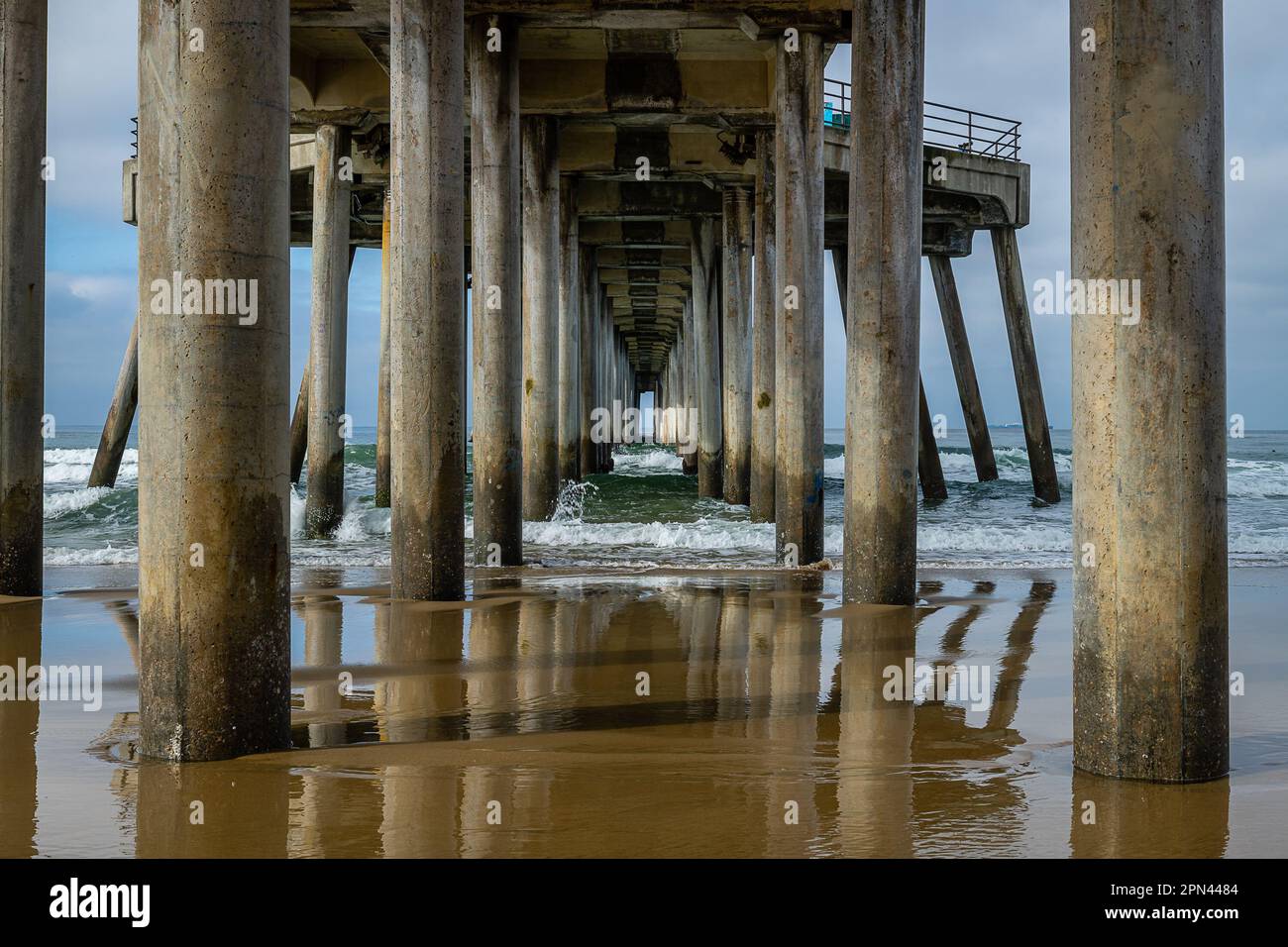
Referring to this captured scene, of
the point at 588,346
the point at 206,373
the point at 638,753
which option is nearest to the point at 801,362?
the point at 638,753

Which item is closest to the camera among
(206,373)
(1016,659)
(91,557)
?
(206,373)

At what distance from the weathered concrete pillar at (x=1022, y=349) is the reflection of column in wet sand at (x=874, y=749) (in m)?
13.9

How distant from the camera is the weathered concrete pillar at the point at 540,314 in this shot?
1554 centimetres

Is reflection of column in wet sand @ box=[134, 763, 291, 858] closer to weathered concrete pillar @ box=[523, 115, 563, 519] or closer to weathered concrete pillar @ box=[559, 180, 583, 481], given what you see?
weathered concrete pillar @ box=[523, 115, 563, 519]

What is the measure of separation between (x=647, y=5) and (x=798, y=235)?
2901 millimetres

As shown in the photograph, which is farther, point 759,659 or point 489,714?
point 759,659

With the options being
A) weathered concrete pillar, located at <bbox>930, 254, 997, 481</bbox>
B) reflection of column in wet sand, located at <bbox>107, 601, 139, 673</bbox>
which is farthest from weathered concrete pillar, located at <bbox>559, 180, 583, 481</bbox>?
reflection of column in wet sand, located at <bbox>107, 601, 139, 673</bbox>

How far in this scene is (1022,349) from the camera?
20.3 m

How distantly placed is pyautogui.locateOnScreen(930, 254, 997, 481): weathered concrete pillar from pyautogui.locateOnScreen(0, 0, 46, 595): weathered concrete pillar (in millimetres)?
16425

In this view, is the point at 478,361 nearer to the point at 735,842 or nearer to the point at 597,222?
the point at 735,842

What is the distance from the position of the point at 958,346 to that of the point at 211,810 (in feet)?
64.8

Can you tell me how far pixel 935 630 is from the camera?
756cm

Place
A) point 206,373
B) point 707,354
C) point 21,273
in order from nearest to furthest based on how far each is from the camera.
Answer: point 206,373, point 21,273, point 707,354

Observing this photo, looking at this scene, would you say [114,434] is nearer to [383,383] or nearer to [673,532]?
[383,383]
